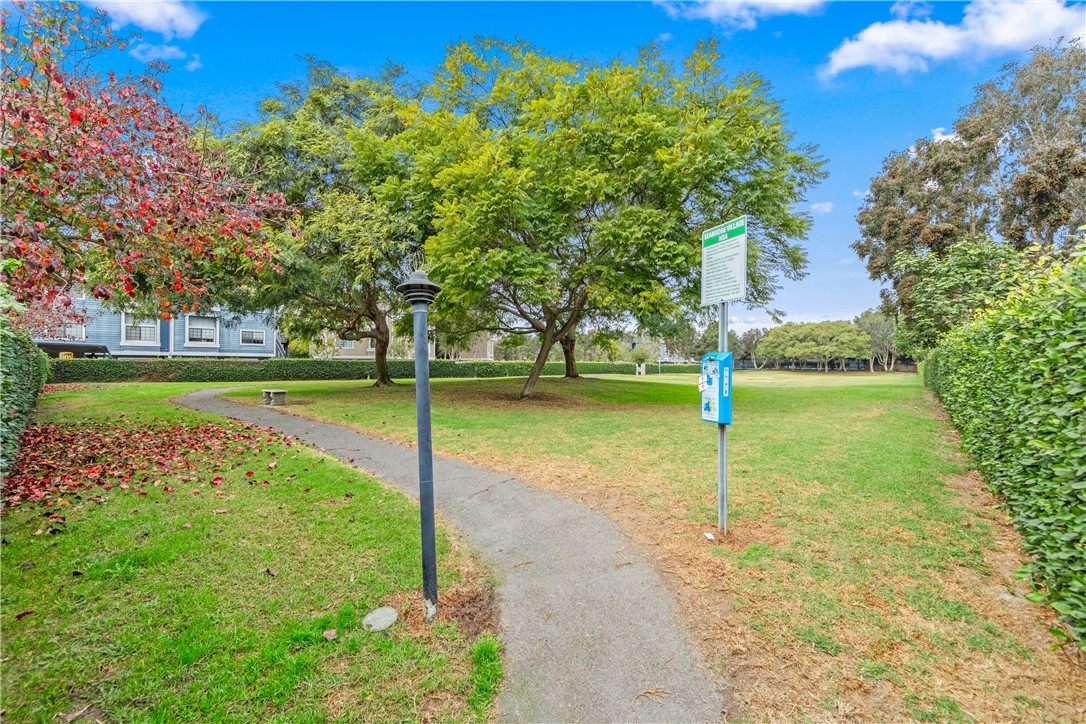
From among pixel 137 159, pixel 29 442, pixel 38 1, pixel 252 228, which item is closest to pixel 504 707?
pixel 252 228

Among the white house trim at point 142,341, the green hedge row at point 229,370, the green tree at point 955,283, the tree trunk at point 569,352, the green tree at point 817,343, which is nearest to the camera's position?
the green tree at point 955,283

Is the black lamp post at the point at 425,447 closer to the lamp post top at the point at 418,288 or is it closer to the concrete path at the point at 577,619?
the lamp post top at the point at 418,288

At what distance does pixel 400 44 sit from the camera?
8938 mm

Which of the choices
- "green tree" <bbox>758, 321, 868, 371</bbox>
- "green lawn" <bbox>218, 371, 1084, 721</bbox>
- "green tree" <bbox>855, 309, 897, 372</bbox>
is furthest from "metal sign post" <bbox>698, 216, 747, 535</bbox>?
"green tree" <bbox>855, 309, 897, 372</bbox>

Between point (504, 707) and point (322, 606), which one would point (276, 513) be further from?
point (504, 707)

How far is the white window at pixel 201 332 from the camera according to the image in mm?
34750

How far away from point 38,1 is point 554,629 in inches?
293

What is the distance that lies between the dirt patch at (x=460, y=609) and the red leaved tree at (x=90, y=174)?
3.96m

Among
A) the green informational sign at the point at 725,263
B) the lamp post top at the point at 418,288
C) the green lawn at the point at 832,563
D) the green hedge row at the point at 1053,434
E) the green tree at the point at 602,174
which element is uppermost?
the green tree at the point at 602,174

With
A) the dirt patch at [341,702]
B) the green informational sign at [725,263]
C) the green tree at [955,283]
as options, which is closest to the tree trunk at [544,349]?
the green informational sign at [725,263]

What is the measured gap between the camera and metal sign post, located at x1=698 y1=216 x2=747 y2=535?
3.75 meters

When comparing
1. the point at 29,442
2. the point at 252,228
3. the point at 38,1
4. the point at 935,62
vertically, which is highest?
the point at 935,62

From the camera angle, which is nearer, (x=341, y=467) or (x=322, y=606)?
(x=322, y=606)

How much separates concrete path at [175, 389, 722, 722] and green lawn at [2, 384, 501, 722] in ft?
0.86
